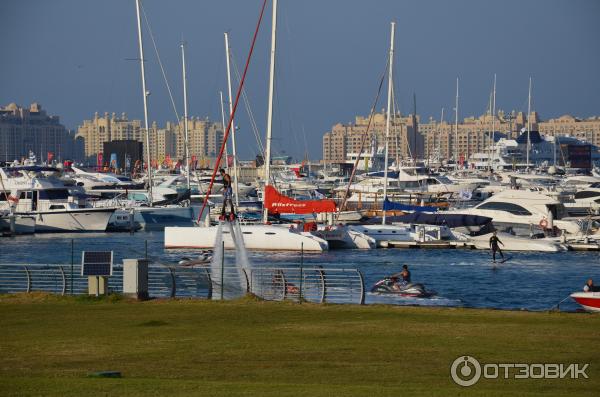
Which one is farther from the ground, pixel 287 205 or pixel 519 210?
pixel 287 205

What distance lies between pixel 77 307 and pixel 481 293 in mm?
21435

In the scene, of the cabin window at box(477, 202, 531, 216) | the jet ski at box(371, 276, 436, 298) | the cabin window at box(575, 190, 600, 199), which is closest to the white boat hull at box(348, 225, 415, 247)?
the cabin window at box(477, 202, 531, 216)

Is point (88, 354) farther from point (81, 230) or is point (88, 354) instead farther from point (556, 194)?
point (556, 194)

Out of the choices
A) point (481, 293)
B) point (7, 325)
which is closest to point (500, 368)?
point (7, 325)

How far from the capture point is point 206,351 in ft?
65.1

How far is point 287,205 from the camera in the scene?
5906 cm

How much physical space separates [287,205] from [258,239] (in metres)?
2.41

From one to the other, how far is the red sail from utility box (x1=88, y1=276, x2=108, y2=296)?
29446 mm

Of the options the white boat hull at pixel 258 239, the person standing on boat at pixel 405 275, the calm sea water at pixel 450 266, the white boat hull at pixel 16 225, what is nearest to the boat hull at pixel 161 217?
the white boat hull at pixel 16 225

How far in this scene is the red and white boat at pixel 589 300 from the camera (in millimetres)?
33000

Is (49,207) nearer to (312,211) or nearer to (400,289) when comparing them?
(312,211)

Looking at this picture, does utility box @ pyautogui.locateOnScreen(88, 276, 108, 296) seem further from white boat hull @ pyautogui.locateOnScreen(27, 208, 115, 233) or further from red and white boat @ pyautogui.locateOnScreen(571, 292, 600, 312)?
white boat hull @ pyautogui.locateOnScreen(27, 208, 115, 233)

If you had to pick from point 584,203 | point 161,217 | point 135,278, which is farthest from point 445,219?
point 135,278

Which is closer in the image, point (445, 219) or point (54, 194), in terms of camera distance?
point (445, 219)
